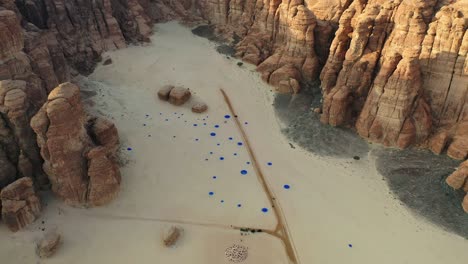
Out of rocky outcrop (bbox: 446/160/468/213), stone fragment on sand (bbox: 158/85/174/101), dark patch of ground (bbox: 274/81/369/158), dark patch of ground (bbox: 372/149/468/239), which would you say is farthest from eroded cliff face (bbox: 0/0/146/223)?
rocky outcrop (bbox: 446/160/468/213)

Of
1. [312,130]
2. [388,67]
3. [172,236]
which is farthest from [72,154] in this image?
[388,67]

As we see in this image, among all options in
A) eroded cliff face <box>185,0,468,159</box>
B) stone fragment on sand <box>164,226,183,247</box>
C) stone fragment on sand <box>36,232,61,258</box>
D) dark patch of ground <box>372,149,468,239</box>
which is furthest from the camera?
eroded cliff face <box>185,0,468,159</box>

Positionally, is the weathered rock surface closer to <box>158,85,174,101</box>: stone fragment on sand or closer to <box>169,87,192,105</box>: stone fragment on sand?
<box>169,87,192,105</box>: stone fragment on sand

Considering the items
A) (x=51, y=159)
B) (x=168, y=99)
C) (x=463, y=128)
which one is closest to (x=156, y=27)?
(x=168, y=99)

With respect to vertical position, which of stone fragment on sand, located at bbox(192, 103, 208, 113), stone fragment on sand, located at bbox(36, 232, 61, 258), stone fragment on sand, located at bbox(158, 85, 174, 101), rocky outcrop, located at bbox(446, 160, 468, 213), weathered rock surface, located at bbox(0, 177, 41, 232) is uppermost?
stone fragment on sand, located at bbox(158, 85, 174, 101)

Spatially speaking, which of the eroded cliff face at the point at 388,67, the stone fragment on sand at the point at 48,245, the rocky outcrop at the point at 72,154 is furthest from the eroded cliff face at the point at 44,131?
the eroded cliff face at the point at 388,67

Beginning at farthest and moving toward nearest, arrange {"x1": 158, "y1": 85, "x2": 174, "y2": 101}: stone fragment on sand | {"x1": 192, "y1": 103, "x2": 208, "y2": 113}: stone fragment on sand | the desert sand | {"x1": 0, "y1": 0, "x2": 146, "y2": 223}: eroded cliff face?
{"x1": 158, "y1": 85, "x2": 174, "y2": 101}: stone fragment on sand → {"x1": 192, "y1": 103, "x2": 208, "y2": 113}: stone fragment on sand → {"x1": 0, "y1": 0, "x2": 146, "y2": 223}: eroded cliff face → the desert sand

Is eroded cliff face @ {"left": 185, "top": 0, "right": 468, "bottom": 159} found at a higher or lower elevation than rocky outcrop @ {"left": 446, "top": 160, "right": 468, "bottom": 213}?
higher
